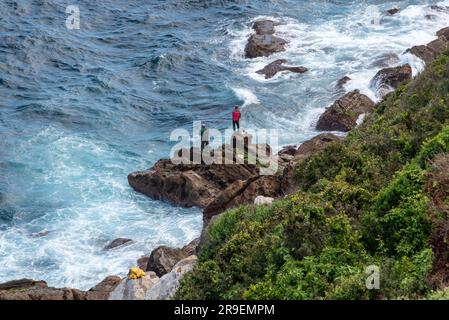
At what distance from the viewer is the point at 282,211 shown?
1502 centimetres

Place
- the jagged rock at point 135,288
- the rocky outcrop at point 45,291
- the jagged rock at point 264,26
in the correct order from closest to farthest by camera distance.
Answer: the jagged rock at point 135,288 → the rocky outcrop at point 45,291 → the jagged rock at point 264,26

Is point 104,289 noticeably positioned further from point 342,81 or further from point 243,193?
point 342,81

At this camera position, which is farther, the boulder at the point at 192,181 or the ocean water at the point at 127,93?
the boulder at the point at 192,181

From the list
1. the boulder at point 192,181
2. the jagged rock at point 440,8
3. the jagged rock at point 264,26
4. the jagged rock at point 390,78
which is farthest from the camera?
the jagged rock at point 440,8

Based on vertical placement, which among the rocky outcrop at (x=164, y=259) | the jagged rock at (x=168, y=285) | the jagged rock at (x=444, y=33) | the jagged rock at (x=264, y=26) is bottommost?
the rocky outcrop at (x=164, y=259)

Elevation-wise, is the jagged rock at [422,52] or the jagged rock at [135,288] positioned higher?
the jagged rock at [422,52]

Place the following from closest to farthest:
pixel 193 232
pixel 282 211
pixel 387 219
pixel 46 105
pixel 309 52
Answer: pixel 387 219, pixel 282 211, pixel 193 232, pixel 46 105, pixel 309 52

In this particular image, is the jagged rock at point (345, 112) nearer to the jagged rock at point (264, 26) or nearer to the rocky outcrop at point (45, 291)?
the jagged rock at point (264, 26)

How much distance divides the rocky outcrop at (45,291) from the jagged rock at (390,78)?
18959mm

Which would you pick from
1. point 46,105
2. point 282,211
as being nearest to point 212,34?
point 46,105

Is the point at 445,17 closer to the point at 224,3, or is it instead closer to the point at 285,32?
the point at 285,32

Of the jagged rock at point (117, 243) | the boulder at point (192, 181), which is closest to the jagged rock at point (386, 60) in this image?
the boulder at point (192, 181)

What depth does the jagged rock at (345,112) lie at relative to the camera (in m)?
30.8
